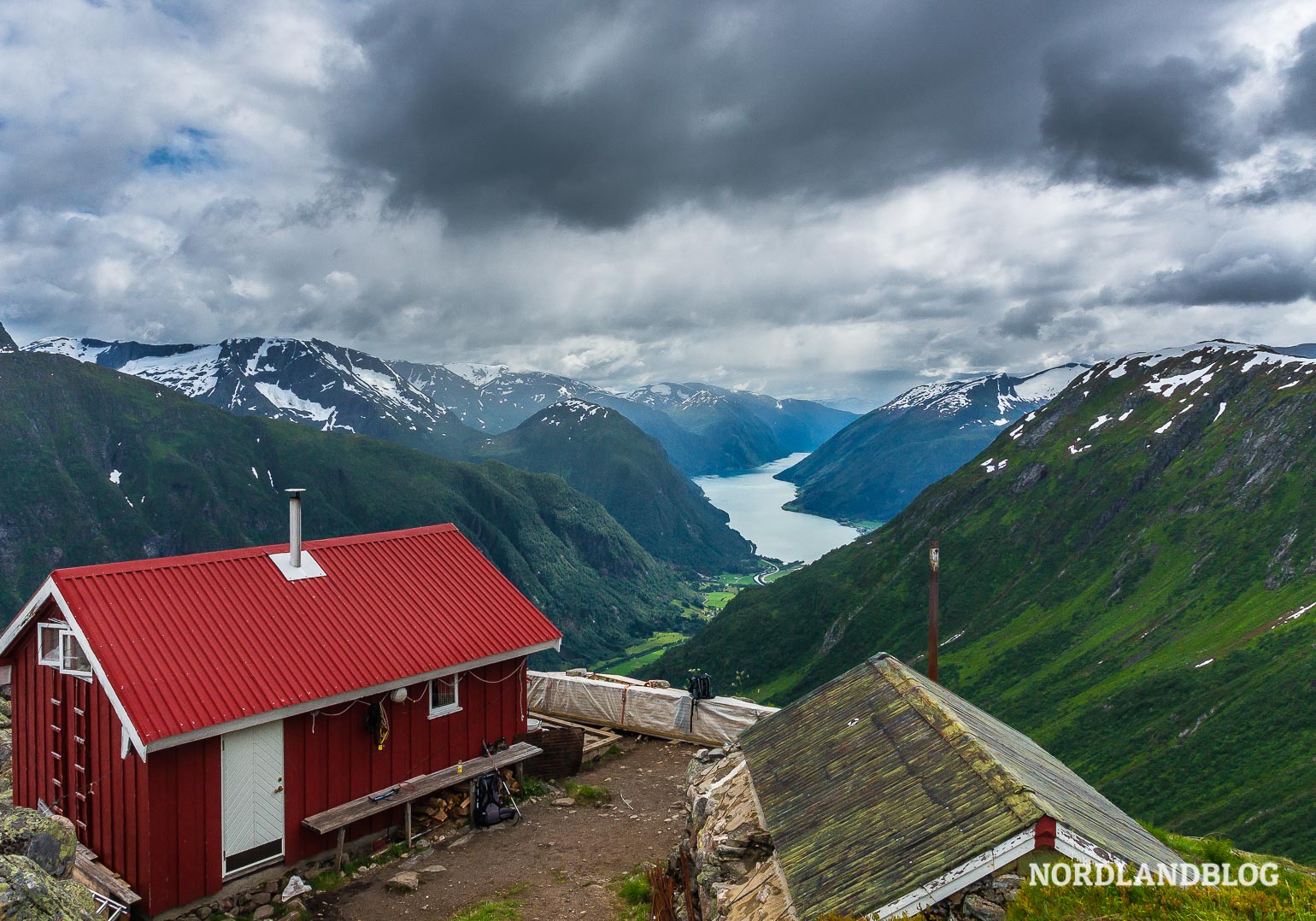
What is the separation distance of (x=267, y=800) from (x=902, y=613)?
461 feet

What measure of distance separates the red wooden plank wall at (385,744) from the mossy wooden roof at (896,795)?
306 inches

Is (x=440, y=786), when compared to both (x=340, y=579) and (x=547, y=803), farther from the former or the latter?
(x=340, y=579)

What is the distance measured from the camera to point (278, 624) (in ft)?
58.2

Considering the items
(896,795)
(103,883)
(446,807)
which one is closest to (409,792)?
(446,807)

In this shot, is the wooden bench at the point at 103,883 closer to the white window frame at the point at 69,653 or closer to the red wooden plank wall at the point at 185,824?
the red wooden plank wall at the point at 185,824

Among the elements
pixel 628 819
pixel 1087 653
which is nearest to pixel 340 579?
pixel 628 819

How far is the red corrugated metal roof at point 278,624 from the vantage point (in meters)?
15.2

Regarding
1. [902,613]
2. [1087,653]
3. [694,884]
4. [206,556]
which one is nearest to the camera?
[694,884]

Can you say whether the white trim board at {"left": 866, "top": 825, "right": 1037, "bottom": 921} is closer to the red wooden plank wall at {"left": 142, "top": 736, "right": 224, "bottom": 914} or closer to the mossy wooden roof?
the mossy wooden roof

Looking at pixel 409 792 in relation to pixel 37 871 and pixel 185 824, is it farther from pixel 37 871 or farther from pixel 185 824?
pixel 37 871

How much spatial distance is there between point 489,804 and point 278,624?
20.8ft

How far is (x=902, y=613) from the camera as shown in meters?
145

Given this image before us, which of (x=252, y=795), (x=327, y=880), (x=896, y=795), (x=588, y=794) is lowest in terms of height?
(x=327, y=880)

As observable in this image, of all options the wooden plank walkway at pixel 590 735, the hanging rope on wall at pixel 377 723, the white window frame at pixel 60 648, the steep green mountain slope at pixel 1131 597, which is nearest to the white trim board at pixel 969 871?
the hanging rope on wall at pixel 377 723
